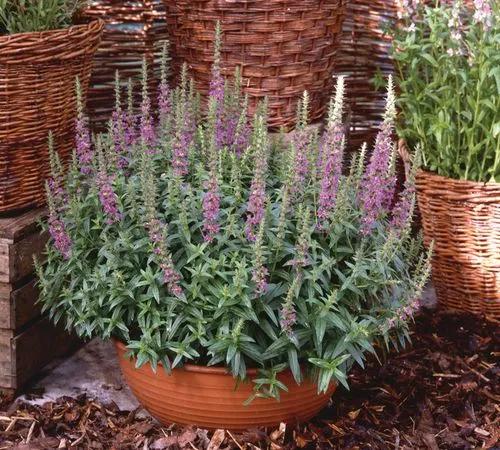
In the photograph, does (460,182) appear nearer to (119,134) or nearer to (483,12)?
(483,12)

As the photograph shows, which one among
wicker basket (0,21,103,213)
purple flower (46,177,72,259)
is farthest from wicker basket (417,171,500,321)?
purple flower (46,177,72,259)

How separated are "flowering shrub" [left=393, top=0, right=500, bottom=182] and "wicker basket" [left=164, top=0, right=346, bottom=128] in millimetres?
320

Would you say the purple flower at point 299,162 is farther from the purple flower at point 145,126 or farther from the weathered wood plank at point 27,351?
the weathered wood plank at point 27,351

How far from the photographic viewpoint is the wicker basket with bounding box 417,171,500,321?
3328mm

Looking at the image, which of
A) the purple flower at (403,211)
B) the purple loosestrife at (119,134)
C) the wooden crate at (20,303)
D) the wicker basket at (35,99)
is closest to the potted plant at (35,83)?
the wicker basket at (35,99)

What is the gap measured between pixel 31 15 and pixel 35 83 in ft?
0.80

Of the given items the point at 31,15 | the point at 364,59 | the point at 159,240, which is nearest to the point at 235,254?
the point at 159,240

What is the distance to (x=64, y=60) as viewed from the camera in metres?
2.88

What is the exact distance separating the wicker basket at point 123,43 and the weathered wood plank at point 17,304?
105 centimetres

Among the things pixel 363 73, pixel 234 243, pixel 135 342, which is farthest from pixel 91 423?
pixel 363 73

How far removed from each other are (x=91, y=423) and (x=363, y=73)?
2.12 meters

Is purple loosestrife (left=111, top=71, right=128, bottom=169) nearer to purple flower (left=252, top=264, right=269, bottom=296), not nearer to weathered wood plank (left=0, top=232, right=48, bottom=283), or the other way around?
weathered wood plank (left=0, top=232, right=48, bottom=283)

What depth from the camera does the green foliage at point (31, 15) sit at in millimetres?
2836

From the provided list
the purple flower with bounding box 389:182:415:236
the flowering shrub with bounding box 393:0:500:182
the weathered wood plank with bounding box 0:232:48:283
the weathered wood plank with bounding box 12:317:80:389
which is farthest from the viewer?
the flowering shrub with bounding box 393:0:500:182
